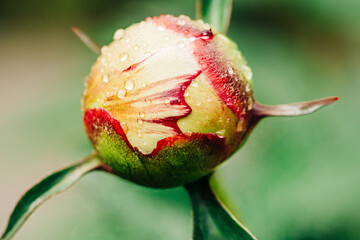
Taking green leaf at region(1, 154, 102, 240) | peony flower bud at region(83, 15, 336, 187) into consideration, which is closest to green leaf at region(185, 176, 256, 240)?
peony flower bud at region(83, 15, 336, 187)

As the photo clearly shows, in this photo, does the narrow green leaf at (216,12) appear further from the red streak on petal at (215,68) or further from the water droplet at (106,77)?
the water droplet at (106,77)

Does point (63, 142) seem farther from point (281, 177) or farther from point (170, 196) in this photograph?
point (281, 177)

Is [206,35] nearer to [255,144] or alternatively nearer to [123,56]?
[123,56]

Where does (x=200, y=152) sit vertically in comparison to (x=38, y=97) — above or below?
above

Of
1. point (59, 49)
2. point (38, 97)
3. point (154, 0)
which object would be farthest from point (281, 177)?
point (59, 49)

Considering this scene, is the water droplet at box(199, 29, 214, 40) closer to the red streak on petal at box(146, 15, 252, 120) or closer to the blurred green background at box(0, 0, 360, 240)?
the red streak on petal at box(146, 15, 252, 120)

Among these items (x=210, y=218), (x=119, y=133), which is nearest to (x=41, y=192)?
(x=119, y=133)
